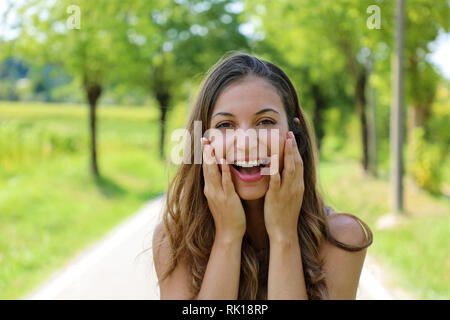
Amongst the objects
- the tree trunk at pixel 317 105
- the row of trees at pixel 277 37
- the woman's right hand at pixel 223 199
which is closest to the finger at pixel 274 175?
the woman's right hand at pixel 223 199

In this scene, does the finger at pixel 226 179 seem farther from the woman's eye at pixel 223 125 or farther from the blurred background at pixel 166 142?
the blurred background at pixel 166 142

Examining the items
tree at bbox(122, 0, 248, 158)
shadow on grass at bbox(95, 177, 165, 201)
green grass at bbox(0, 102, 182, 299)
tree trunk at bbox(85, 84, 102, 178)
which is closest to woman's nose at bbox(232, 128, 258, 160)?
green grass at bbox(0, 102, 182, 299)

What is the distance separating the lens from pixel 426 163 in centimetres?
1005

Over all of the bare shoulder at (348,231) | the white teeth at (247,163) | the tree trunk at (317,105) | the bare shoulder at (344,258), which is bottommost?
the bare shoulder at (344,258)

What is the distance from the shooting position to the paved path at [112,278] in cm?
481

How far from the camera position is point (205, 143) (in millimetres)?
1819

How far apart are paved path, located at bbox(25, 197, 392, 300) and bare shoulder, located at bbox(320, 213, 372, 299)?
7.73 ft

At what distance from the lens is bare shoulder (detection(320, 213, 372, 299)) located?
1821 mm

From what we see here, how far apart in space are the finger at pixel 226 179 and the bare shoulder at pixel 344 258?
18.1 inches

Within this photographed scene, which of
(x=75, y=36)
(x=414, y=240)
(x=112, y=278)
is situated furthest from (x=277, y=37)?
(x=112, y=278)

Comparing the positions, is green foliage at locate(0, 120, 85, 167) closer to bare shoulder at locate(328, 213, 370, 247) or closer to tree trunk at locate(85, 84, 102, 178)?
tree trunk at locate(85, 84, 102, 178)

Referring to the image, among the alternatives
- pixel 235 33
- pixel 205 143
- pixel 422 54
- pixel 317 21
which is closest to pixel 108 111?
pixel 235 33
